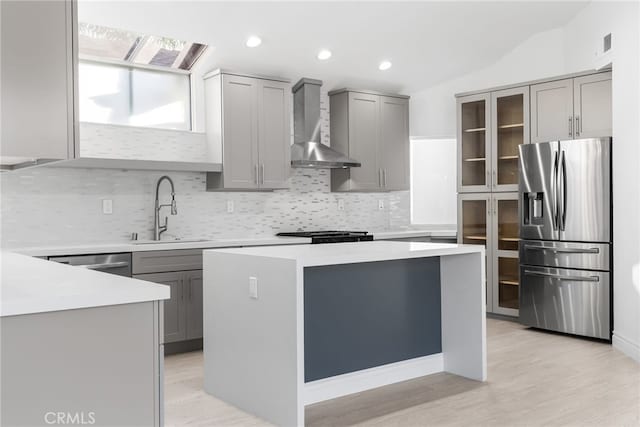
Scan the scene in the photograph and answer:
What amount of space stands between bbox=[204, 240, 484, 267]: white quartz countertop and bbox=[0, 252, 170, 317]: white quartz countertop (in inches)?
49.5

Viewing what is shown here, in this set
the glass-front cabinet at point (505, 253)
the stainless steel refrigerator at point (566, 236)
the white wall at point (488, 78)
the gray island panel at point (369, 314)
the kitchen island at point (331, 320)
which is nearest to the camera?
the kitchen island at point (331, 320)

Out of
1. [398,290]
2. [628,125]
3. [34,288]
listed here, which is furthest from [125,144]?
[628,125]

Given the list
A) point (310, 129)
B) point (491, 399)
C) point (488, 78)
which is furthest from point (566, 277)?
point (310, 129)

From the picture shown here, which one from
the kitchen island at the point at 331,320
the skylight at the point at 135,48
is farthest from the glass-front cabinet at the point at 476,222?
the skylight at the point at 135,48

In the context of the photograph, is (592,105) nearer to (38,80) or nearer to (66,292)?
(38,80)

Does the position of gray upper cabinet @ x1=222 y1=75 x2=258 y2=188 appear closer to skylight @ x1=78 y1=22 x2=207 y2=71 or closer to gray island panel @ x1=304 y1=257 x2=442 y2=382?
skylight @ x1=78 y1=22 x2=207 y2=71

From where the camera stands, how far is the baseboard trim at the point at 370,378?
347cm

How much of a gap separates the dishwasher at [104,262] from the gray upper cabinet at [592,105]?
4014mm

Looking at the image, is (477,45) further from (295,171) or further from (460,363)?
(460,363)

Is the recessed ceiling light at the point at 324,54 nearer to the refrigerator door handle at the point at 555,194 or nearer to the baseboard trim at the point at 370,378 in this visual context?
the refrigerator door handle at the point at 555,194

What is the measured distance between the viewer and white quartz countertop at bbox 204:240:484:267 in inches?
124

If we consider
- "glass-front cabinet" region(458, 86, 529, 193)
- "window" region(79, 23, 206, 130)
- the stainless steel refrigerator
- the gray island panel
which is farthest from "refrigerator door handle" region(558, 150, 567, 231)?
"window" region(79, 23, 206, 130)

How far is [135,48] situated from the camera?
206 inches

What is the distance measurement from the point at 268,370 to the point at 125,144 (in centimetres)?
287
